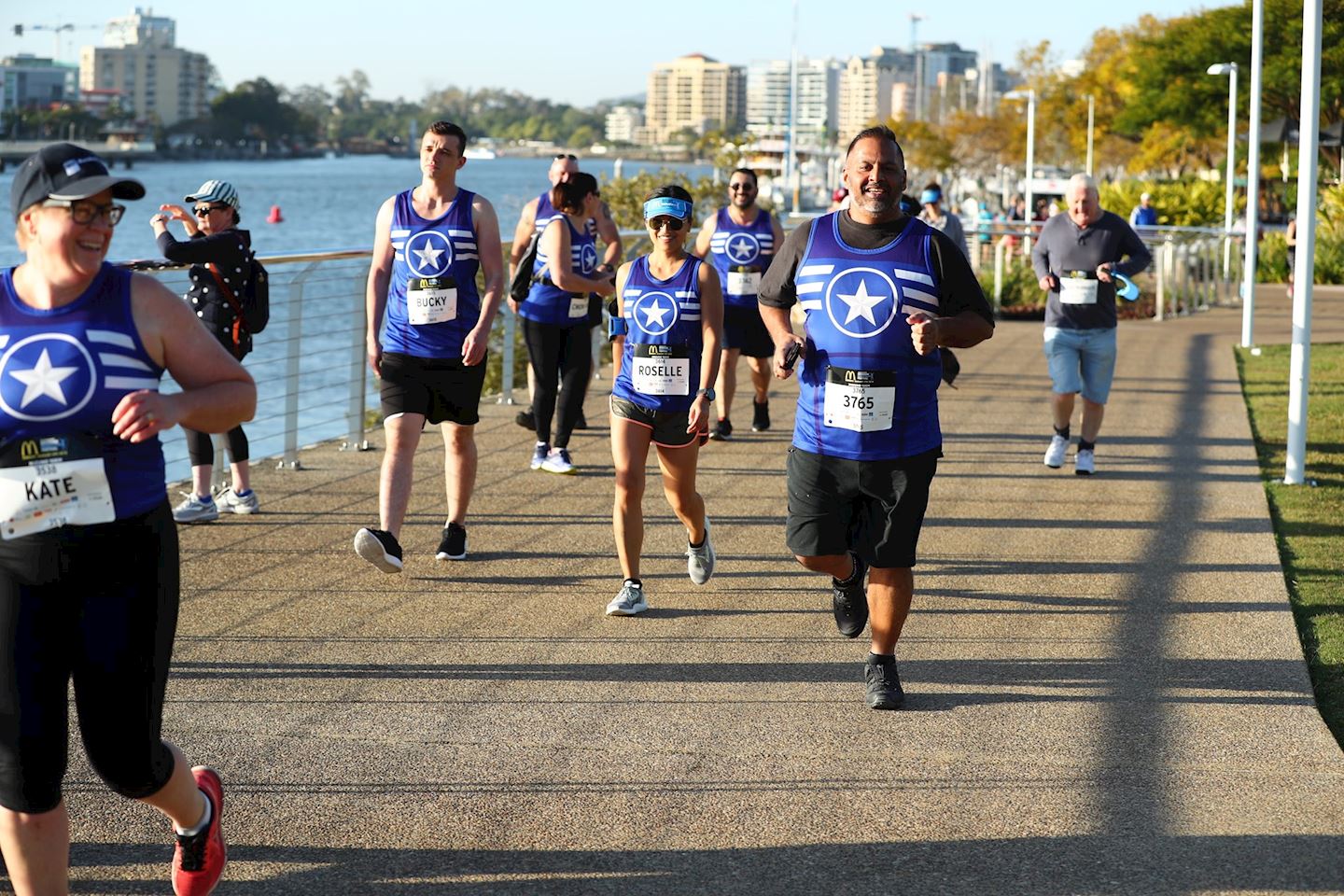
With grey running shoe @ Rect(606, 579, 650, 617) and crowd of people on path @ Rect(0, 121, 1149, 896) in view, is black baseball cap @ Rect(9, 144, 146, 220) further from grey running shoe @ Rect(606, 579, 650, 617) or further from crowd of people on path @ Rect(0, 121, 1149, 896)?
grey running shoe @ Rect(606, 579, 650, 617)

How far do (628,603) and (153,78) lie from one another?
187449 mm

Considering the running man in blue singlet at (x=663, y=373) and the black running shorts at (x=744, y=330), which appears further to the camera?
the black running shorts at (x=744, y=330)

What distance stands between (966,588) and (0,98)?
557ft

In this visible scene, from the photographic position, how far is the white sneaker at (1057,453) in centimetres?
1149

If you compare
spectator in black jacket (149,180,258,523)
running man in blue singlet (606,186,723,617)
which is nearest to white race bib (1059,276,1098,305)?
running man in blue singlet (606,186,723,617)

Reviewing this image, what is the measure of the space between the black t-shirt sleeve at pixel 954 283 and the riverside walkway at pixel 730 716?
1.40 metres

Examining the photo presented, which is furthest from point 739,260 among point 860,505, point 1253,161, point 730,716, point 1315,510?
point 1253,161

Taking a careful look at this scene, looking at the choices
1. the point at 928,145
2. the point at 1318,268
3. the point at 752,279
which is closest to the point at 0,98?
the point at 928,145

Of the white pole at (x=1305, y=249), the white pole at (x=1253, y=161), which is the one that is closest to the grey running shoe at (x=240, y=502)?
the white pole at (x=1305, y=249)

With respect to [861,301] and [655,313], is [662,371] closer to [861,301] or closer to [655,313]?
[655,313]

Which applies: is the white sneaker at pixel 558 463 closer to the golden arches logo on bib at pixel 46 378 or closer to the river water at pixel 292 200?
the river water at pixel 292 200

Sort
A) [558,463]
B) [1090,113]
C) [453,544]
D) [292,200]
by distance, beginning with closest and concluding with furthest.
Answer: [453,544] < [558,463] < [1090,113] < [292,200]

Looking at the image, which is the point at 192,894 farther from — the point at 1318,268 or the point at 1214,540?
the point at 1318,268

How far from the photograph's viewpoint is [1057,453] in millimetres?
11500
